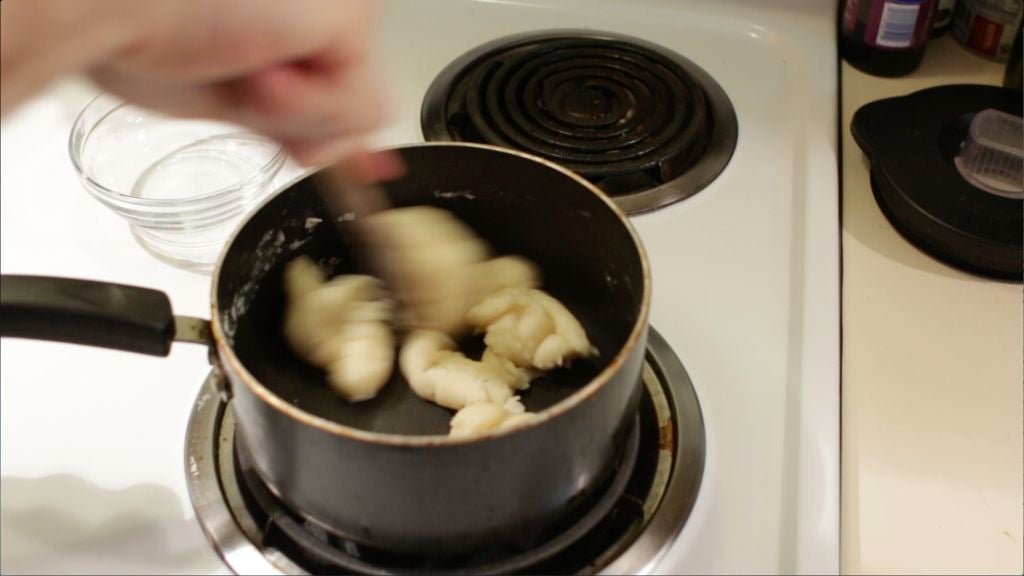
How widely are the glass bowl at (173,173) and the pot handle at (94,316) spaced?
0.58ft

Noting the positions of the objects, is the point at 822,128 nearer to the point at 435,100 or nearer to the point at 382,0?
the point at 435,100

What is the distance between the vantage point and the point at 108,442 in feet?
1.69

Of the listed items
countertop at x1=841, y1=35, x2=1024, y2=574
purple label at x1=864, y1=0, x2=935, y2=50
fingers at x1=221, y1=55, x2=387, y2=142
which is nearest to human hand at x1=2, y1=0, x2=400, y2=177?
fingers at x1=221, y1=55, x2=387, y2=142

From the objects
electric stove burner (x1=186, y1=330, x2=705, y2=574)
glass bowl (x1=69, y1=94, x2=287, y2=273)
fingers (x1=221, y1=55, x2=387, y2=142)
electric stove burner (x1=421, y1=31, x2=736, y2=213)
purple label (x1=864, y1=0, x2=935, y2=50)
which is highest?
fingers (x1=221, y1=55, x2=387, y2=142)

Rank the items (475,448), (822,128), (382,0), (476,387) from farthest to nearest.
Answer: (382,0)
(822,128)
(476,387)
(475,448)

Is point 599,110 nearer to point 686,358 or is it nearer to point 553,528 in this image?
point 686,358

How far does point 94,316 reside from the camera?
0.41 metres

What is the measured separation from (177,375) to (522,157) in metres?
0.23

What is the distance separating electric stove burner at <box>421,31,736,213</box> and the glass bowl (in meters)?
0.14

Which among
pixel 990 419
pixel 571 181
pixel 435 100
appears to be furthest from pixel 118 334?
pixel 990 419

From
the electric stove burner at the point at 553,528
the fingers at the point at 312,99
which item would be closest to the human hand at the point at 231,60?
the fingers at the point at 312,99

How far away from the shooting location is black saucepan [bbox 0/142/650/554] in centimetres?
38

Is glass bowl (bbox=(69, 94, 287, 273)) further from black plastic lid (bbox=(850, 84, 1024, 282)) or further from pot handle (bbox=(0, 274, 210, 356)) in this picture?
black plastic lid (bbox=(850, 84, 1024, 282))

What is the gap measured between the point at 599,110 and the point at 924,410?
0.99 feet
